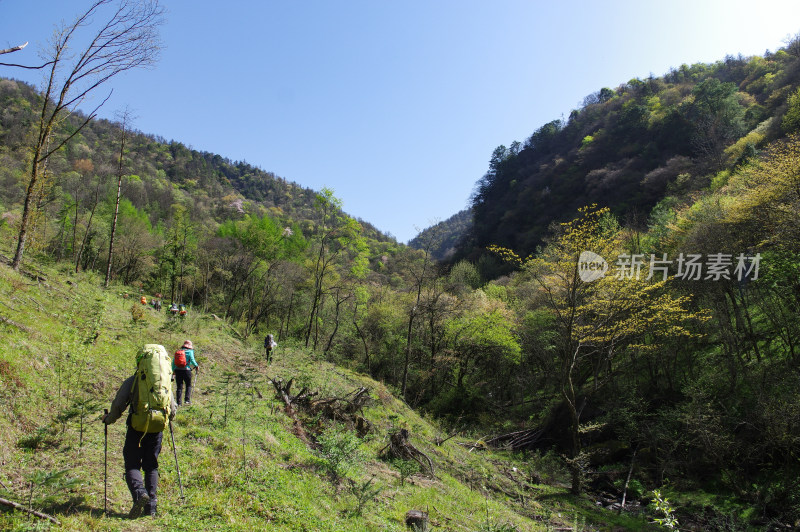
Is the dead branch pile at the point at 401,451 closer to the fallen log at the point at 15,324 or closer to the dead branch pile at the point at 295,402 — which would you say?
the dead branch pile at the point at 295,402

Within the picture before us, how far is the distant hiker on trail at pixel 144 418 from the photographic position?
410 cm

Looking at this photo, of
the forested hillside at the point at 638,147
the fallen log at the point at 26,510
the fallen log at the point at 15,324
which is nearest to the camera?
the fallen log at the point at 26,510

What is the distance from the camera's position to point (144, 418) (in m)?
4.09

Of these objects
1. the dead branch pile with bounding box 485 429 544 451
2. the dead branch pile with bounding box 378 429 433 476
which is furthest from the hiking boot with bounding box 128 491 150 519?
the dead branch pile with bounding box 485 429 544 451

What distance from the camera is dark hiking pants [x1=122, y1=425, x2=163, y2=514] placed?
414 centimetres

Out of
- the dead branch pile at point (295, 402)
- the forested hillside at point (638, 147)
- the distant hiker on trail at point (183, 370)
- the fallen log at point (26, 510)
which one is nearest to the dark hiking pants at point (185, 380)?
the distant hiker on trail at point (183, 370)

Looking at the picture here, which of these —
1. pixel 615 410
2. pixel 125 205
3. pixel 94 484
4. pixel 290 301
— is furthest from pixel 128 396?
pixel 125 205

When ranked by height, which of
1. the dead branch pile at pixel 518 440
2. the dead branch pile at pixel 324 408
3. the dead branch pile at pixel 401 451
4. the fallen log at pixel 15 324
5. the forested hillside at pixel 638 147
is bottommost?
the dead branch pile at pixel 518 440

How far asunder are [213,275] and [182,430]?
36.5 meters

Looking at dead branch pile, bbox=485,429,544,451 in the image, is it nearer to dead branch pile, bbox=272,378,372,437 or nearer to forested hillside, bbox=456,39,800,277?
dead branch pile, bbox=272,378,372,437

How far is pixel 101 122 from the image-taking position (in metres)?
88.9

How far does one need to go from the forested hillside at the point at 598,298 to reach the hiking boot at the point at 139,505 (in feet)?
9.49

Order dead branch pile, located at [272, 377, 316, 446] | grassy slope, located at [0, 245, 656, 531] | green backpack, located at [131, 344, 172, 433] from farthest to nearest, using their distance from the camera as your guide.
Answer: dead branch pile, located at [272, 377, 316, 446] < grassy slope, located at [0, 245, 656, 531] < green backpack, located at [131, 344, 172, 433]

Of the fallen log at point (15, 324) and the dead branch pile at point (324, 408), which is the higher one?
the fallen log at point (15, 324)
